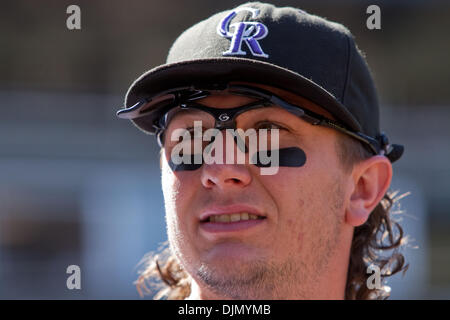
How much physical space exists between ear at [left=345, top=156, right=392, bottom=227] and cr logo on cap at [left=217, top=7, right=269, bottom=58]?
0.65 metres

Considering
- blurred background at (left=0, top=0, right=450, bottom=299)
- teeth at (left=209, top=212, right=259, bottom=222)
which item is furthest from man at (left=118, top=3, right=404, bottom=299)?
blurred background at (left=0, top=0, right=450, bottom=299)

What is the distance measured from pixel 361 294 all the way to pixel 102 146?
240 inches

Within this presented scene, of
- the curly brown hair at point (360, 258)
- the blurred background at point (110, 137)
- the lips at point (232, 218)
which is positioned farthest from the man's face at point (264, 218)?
the blurred background at point (110, 137)

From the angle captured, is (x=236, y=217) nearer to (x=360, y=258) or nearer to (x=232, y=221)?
(x=232, y=221)

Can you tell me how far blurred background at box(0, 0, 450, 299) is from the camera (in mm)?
7418

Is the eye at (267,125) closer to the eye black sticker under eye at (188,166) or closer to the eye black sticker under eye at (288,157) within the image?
the eye black sticker under eye at (288,157)

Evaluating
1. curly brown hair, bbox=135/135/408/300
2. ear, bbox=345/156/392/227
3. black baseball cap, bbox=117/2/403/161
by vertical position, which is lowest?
curly brown hair, bbox=135/135/408/300

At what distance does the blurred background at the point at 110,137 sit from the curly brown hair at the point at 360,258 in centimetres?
376

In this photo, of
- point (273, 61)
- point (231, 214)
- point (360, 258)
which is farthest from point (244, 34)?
point (360, 258)

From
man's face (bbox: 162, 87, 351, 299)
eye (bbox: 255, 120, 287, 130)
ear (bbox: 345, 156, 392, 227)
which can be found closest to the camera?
man's face (bbox: 162, 87, 351, 299)

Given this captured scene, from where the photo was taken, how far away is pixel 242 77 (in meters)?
2.24

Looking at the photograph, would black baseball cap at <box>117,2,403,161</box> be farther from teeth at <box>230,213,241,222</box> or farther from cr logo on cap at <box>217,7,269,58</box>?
teeth at <box>230,213,241,222</box>

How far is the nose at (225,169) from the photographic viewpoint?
218 cm

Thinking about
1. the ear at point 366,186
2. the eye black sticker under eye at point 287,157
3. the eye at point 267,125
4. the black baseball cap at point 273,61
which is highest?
the black baseball cap at point 273,61
